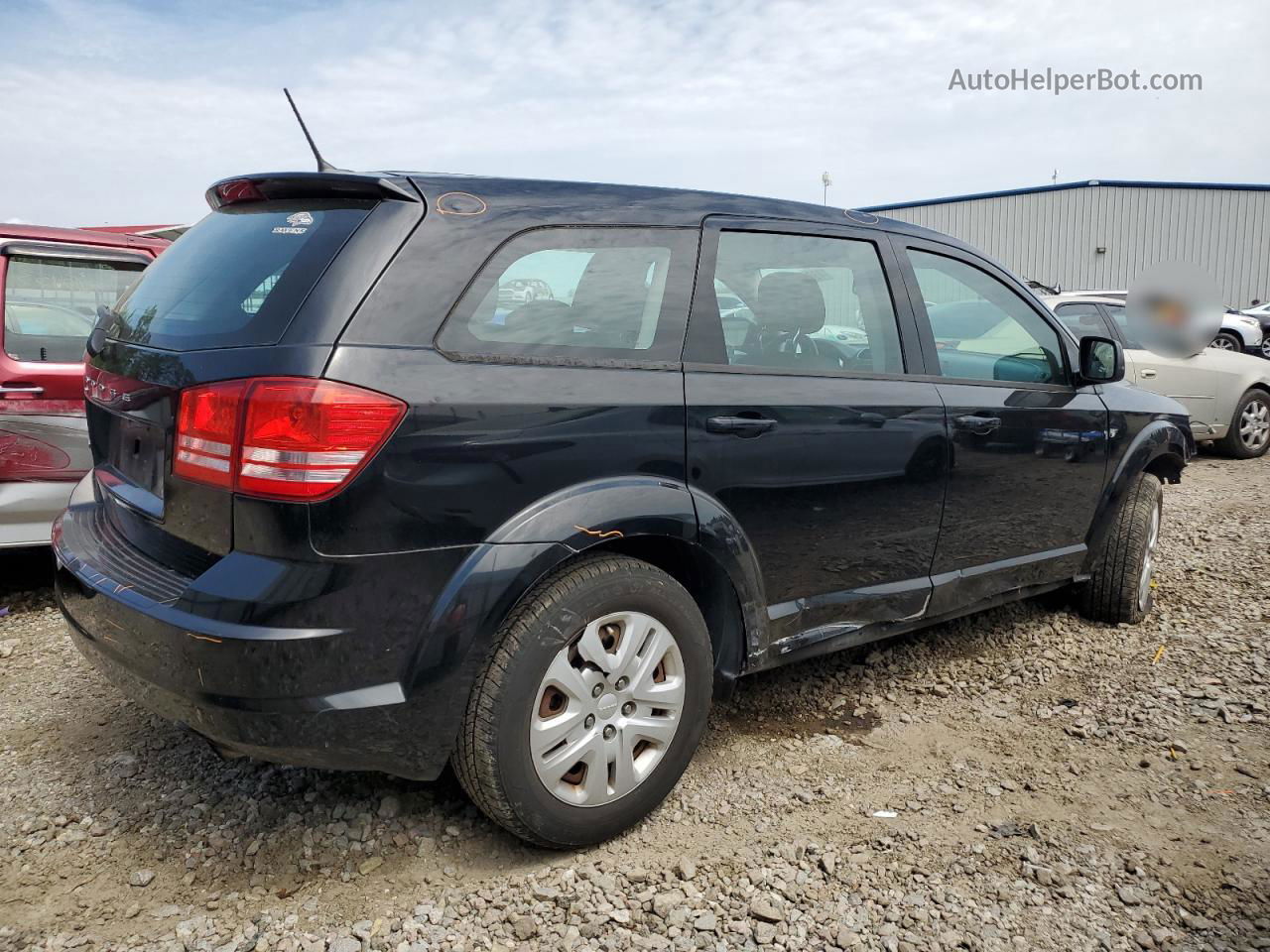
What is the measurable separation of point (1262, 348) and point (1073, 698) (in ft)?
58.2

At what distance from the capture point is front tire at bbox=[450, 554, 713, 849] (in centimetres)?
225

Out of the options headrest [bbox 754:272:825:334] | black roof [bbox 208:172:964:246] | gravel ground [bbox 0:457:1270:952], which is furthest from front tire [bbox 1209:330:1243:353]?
black roof [bbox 208:172:964:246]

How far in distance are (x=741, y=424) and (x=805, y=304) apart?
619 mm

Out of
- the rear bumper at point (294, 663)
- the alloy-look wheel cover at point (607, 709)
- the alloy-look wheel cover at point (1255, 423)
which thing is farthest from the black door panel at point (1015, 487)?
the alloy-look wheel cover at point (1255, 423)

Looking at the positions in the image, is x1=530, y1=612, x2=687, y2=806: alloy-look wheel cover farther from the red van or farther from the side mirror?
the red van

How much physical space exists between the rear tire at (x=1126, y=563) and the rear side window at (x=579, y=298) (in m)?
2.56

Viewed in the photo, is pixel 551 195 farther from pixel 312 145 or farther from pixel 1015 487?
pixel 1015 487

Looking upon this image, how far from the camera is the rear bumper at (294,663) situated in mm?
2031

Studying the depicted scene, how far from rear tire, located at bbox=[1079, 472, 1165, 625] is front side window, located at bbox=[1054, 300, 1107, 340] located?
16.7 feet

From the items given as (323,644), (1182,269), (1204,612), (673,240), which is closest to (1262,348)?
(1182,269)

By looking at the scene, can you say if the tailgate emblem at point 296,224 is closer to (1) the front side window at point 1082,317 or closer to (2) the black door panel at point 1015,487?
(2) the black door panel at point 1015,487

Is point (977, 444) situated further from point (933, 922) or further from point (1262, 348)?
point (1262, 348)

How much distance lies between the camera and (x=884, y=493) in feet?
10.0

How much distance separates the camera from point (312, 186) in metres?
2.39
